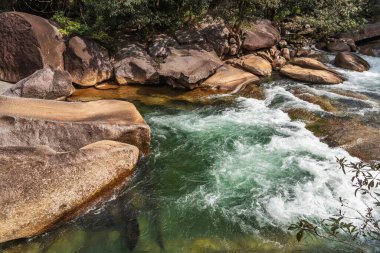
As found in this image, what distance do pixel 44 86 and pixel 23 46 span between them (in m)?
2.19

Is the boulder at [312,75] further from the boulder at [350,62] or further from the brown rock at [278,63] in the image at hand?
the boulder at [350,62]

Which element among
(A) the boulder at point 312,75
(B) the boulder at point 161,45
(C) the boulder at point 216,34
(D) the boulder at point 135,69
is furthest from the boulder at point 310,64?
(D) the boulder at point 135,69

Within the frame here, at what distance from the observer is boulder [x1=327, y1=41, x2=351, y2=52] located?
17250 millimetres

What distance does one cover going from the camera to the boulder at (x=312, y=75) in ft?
43.0

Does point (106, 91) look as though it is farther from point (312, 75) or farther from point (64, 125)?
point (312, 75)

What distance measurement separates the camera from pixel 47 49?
12.2m

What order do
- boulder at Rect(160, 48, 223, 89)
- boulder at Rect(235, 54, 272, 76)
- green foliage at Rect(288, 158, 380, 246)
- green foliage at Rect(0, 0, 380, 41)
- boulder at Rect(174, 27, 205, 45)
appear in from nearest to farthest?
green foliage at Rect(288, 158, 380, 246), boulder at Rect(160, 48, 223, 89), green foliage at Rect(0, 0, 380, 41), boulder at Rect(235, 54, 272, 76), boulder at Rect(174, 27, 205, 45)

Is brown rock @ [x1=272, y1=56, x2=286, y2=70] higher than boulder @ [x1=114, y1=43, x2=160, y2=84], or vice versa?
brown rock @ [x1=272, y1=56, x2=286, y2=70]

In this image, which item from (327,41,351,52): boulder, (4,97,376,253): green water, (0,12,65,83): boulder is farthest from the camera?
(327,41,351,52): boulder

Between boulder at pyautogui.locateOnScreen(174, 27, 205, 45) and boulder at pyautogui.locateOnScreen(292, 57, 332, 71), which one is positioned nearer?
boulder at pyautogui.locateOnScreen(292, 57, 332, 71)

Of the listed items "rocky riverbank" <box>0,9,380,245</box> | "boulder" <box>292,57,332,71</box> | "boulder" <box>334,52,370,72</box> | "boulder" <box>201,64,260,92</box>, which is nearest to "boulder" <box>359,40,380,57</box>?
"rocky riverbank" <box>0,9,380,245</box>

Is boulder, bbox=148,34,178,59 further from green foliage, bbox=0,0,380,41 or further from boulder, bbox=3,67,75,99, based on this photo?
boulder, bbox=3,67,75,99

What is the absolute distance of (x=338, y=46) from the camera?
1734cm

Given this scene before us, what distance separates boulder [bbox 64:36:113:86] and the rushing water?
341cm
